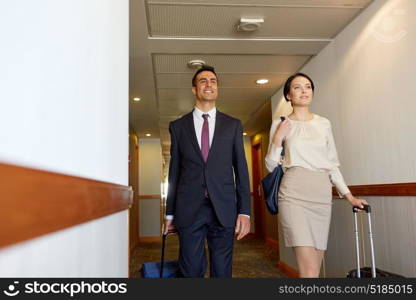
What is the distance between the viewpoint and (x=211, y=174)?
195 cm

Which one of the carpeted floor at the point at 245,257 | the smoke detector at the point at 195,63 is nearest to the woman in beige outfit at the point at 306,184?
the smoke detector at the point at 195,63

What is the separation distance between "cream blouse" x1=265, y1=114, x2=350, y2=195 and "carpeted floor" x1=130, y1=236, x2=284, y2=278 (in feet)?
8.25

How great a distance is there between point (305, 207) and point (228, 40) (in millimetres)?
1797

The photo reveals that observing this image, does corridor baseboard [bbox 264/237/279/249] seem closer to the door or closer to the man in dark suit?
the door

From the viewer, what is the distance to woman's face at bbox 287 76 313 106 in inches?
89.0

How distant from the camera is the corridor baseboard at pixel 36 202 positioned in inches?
16.8

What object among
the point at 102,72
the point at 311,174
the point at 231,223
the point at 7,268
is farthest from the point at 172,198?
the point at 7,268

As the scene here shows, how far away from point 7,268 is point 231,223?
4.98ft

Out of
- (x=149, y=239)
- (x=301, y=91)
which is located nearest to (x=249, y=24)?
(x=301, y=91)

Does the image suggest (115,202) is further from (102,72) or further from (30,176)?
(30,176)

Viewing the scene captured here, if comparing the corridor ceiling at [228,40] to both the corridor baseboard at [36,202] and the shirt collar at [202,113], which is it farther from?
the corridor baseboard at [36,202]

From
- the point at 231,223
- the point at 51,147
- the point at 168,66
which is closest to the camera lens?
the point at 51,147

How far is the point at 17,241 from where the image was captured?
454 mm

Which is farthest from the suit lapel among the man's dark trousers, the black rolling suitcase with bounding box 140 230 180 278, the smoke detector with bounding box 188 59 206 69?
the smoke detector with bounding box 188 59 206 69
